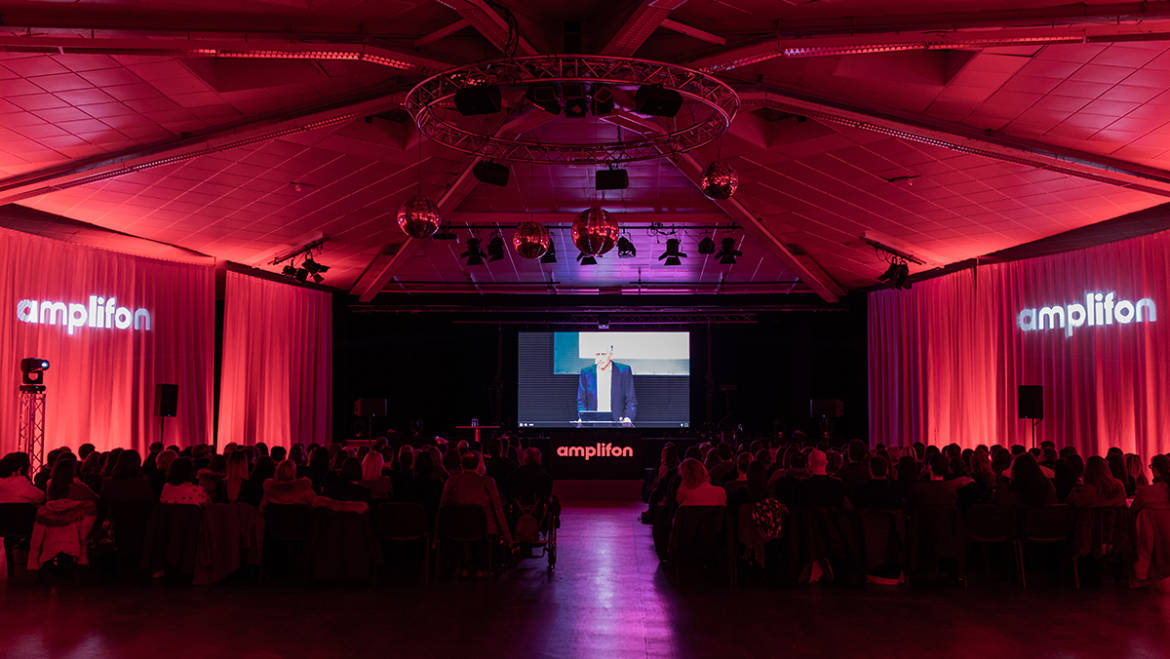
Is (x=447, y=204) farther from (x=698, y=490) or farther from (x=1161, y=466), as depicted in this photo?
(x=1161, y=466)

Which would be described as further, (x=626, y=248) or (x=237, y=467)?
(x=626, y=248)

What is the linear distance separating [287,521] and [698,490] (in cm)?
357

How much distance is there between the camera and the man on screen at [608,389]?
787 inches

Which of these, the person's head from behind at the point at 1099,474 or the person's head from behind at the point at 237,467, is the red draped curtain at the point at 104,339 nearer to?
the person's head from behind at the point at 237,467

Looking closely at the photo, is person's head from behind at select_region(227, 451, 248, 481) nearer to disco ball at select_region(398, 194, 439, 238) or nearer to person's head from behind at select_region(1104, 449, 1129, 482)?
disco ball at select_region(398, 194, 439, 238)

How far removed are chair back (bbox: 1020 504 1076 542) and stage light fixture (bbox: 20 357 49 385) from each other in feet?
37.1

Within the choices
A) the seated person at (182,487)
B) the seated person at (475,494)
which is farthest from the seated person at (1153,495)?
the seated person at (182,487)

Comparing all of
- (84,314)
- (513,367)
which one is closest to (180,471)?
(84,314)

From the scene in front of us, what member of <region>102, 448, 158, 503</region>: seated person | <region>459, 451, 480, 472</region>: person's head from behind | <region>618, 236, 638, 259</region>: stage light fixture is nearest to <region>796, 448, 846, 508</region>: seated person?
<region>459, 451, 480, 472</region>: person's head from behind

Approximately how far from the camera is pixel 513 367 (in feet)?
68.9

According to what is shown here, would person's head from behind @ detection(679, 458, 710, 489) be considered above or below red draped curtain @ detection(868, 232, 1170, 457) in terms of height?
below

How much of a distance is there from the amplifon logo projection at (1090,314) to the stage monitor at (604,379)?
813 centimetres

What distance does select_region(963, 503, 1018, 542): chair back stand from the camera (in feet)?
25.0

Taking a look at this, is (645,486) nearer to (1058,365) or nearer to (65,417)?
(1058,365)
